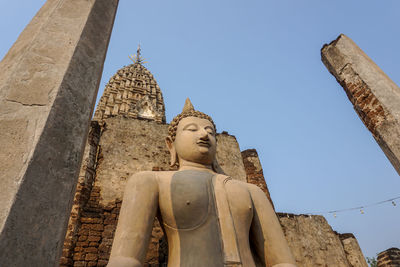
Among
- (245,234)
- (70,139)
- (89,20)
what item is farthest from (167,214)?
(89,20)

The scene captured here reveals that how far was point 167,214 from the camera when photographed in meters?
Result: 2.52

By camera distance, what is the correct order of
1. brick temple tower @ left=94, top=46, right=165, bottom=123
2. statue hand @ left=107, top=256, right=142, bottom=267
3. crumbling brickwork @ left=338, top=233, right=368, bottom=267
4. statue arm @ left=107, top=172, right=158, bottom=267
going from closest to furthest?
statue hand @ left=107, top=256, right=142, bottom=267
statue arm @ left=107, top=172, right=158, bottom=267
crumbling brickwork @ left=338, top=233, right=368, bottom=267
brick temple tower @ left=94, top=46, right=165, bottom=123

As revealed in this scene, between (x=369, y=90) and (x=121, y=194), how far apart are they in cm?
454

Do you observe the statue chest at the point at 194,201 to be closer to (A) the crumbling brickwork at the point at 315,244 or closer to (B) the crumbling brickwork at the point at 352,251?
(A) the crumbling brickwork at the point at 315,244

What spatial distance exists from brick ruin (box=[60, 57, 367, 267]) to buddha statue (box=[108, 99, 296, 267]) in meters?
1.75

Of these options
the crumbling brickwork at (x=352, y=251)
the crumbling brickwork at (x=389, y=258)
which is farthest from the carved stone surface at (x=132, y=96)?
the crumbling brickwork at (x=389, y=258)

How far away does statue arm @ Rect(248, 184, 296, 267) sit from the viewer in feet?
8.11

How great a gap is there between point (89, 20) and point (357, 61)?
4.11 meters

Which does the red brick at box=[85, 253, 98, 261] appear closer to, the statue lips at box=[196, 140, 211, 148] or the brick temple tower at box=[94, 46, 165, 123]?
the statue lips at box=[196, 140, 211, 148]

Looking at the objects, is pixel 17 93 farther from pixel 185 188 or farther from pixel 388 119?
pixel 388 119

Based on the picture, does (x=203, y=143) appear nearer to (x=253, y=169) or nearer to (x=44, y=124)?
(x=44, y=124)

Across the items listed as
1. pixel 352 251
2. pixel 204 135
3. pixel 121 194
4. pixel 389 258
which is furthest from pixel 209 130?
pixel 389 258

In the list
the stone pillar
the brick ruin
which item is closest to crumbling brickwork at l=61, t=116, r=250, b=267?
the brick ruin

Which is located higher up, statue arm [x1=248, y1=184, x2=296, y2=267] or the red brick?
the red brick
